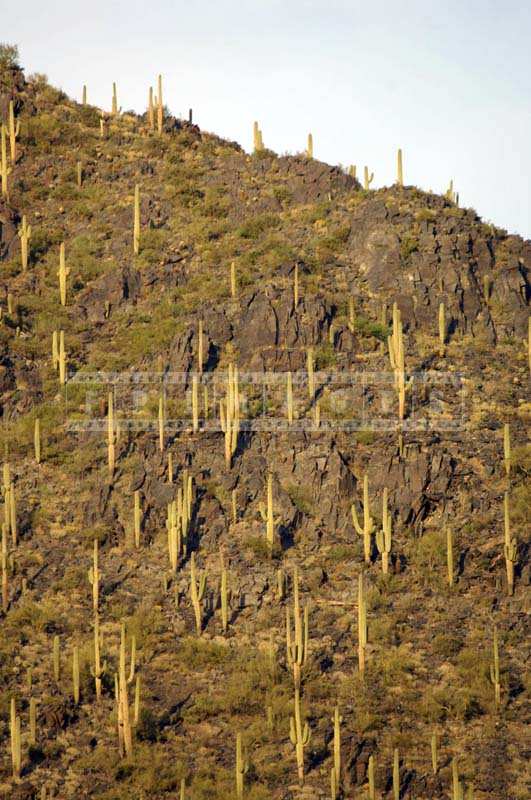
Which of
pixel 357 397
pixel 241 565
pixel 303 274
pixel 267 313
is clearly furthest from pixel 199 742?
pixel 303 274

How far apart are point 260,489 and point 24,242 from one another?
14897mm

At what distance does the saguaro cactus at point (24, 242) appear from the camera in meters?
48.7

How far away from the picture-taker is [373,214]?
1972 inches

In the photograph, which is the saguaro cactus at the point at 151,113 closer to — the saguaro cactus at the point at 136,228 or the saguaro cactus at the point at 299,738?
→ the saguaro cactus at the point at 136,228

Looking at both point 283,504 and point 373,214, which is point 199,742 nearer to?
point 283,504

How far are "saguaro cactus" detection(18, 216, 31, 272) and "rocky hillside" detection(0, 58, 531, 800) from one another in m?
0.07

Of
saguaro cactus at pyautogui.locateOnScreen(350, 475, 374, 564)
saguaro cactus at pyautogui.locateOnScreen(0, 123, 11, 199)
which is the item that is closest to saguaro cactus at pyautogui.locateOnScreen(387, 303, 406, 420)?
saguaro cactus at pyautogui.locateOnScreen(350, 475, 374, 564)

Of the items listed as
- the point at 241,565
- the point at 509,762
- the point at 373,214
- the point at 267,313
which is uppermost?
the point at 373,214

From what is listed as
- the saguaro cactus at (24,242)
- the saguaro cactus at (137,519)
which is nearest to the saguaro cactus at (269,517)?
the saguaro cactus at (137,519)

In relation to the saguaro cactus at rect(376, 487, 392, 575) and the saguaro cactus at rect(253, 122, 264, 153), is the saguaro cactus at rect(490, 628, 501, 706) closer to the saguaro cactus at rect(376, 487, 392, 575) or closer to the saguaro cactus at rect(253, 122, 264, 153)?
the saguaro cactus at rect(376, 487, 392, 575)

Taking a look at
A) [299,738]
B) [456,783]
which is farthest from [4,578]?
[456,783]

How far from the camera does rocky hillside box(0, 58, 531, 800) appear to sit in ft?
102

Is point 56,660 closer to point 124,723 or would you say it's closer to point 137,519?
point 124,723

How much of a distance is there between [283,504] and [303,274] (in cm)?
1119
